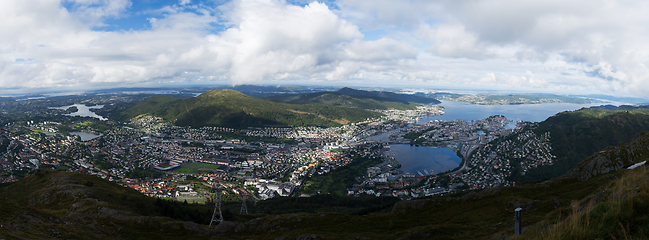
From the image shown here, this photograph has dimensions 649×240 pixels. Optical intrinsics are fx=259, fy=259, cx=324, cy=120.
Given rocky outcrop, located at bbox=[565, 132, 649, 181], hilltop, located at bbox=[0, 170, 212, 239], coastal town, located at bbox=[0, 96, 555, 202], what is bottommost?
coastal town, located at bbox=[0, 96, 555, 202]

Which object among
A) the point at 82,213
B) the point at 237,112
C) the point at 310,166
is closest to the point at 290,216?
the point at 82,213

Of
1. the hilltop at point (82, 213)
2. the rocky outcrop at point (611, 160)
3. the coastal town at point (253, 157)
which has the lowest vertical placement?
the coastal town at point (253, 157)

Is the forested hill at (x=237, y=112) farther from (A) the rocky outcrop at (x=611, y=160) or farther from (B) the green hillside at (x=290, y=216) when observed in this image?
(A) the rocky outcrop at (x=611, y=160)

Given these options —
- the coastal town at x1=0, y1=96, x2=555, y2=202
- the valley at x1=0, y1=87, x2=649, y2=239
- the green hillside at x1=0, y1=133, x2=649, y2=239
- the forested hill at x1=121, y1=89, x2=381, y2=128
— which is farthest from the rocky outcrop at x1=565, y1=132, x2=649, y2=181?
the forested hill at x1=121, y1=89, x2=381, y2=128

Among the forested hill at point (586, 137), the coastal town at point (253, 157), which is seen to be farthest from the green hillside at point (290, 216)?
the forested hill at point (586, 137)

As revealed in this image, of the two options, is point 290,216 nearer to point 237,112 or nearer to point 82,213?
point 82,213

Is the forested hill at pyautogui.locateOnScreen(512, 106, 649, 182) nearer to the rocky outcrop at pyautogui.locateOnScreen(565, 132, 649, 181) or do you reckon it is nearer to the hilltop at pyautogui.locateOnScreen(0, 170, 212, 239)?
the rocky outcrop at pyautogui.locateOnScreen(565, 132, 649, 181)
